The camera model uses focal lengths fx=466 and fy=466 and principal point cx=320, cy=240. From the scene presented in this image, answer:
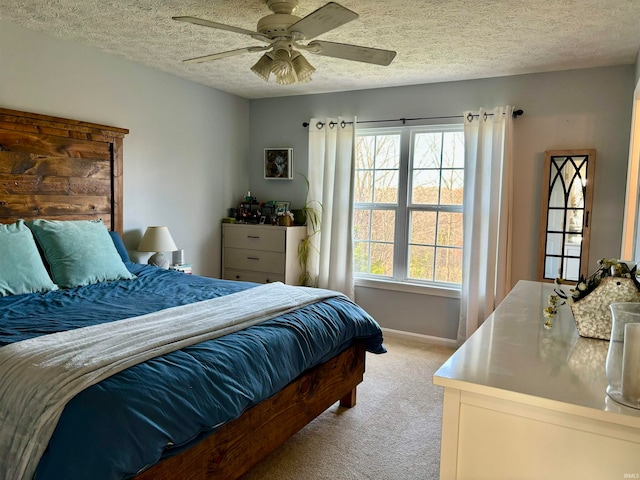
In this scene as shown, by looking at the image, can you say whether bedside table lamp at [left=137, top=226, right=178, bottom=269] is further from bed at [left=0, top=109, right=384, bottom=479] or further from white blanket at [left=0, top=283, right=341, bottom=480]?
white blanket at [left=0, top=283, right=341, bottom=480]

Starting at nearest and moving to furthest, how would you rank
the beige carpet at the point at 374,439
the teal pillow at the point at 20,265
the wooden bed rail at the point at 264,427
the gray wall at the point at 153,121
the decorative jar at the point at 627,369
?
the decorative jar at the point at 627,369
the wooden bed rail at the point at 264,427
the beige carpet at the point at 374,439
the teal pillow at the point at 20,265
the gray wall at the point at 153,121

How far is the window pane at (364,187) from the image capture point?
4.59 metres

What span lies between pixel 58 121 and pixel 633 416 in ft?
11.7

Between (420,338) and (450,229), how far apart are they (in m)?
1.05

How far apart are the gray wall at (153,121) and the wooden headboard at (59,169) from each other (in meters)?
0.11

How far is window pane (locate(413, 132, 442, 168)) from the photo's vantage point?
427cm

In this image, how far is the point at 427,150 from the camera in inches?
170

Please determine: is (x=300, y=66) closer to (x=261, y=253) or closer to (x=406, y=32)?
(x=406, y=32)

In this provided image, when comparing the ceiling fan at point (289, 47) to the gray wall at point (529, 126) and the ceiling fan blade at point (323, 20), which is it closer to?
the ceiling fan blade at point (323, 20)

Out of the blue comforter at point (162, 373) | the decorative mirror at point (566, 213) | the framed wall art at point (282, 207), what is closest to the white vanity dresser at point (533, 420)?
the blue comforter at point (162, 373)

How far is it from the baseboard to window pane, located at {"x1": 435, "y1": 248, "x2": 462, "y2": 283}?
54cm

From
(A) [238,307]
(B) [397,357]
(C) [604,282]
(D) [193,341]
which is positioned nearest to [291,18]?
(A) [238,307]

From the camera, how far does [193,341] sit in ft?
6.01

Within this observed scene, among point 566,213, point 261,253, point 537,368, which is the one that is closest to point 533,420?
point 537,368
